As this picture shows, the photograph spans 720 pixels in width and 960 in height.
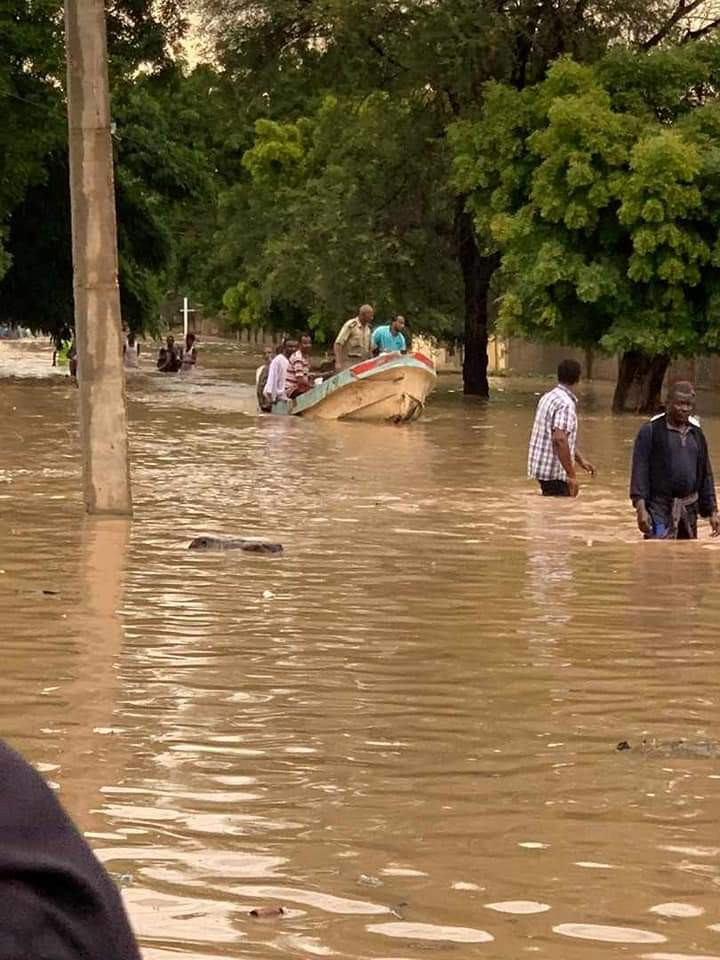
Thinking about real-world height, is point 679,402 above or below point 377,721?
above

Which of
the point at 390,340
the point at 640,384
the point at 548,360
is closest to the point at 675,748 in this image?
the point at 390,340

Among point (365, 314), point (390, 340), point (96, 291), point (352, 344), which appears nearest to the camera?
point (96, 291)

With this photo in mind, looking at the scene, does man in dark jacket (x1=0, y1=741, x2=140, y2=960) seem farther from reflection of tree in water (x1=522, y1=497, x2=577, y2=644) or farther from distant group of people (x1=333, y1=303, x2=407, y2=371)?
distant group of people (x1=333, y1=303, x2=407, y2=371)

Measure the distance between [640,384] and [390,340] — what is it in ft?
27.5

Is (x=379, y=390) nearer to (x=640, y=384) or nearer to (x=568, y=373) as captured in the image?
(x=640, y=384)

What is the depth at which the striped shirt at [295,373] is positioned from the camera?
1577 inches

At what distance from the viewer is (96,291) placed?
1802 cm

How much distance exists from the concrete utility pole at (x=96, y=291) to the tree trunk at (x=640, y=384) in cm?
2705

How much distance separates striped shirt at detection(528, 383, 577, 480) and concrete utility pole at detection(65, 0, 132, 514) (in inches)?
154

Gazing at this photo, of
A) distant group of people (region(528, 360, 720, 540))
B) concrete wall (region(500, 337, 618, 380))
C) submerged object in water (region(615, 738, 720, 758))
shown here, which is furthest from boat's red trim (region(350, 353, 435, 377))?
submerged object in water (region(615, 738, 720, 758))

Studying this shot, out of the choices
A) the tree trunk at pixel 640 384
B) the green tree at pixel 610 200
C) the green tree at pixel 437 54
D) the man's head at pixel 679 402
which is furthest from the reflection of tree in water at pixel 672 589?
the green tree at pixel 437 54

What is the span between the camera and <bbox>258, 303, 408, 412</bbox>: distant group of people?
125 feet

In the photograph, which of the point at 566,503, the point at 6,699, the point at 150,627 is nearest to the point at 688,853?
the point at 6,699

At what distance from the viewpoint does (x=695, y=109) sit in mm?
42781
